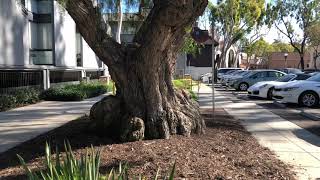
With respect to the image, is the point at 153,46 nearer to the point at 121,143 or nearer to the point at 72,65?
the point at 121,143

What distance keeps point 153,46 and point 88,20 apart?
1.32 metres

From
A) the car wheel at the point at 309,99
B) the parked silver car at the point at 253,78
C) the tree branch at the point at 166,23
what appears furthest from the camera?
the parked silver car at the point at 253,78

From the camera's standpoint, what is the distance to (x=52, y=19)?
25250 millimetres

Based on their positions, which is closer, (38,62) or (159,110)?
(159,110)

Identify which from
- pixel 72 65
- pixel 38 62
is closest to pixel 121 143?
pixel 38 62

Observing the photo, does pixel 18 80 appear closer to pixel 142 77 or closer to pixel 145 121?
pixel 142 77

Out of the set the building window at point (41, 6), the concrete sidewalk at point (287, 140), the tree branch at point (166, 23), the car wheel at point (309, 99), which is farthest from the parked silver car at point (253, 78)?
the tree branch at point (166, 23)

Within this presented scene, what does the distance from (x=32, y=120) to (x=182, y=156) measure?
6.98 m

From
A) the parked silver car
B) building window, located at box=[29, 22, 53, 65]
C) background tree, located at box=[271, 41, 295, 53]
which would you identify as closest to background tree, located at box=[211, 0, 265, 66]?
the parked silver car

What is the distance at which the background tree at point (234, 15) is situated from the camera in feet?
175

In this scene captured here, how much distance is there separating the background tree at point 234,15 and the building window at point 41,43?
29703 mm

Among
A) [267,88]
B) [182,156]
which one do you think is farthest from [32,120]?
[267,88]

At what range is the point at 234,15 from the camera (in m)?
54.0

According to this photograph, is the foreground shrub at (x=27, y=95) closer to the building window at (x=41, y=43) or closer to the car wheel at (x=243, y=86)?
the building window at (x=41, y=43)
